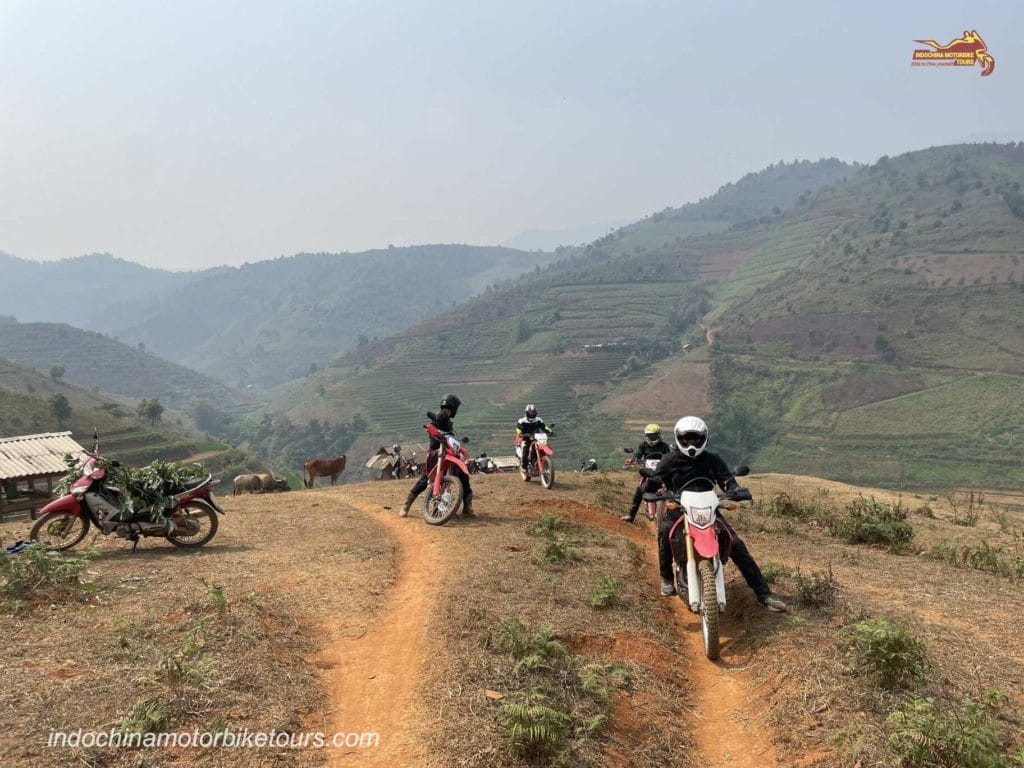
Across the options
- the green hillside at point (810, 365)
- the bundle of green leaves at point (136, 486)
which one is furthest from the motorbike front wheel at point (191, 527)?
the green hillside at point (810, 365)

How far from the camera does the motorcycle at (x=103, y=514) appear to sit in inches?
372

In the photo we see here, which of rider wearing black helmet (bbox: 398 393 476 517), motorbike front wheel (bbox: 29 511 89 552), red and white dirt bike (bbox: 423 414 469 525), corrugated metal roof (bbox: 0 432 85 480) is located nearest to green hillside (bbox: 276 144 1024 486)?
rider wearing black helmet (bbox: 398 393 476 517)

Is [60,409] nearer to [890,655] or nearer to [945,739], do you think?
[890,655]

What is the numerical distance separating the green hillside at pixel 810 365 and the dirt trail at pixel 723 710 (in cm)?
8547

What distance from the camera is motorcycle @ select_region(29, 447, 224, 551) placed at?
9.46 meters

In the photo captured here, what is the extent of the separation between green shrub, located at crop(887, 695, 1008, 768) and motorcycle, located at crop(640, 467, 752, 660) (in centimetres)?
220

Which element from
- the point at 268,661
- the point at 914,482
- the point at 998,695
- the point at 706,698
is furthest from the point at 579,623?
the point at 914,482

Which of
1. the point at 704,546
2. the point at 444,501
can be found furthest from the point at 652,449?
the point at 704,546

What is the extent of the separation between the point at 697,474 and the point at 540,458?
942cm

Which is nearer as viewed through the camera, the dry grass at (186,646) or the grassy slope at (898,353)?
the dry grass at (186,646)

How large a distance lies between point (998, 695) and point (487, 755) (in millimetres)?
3930

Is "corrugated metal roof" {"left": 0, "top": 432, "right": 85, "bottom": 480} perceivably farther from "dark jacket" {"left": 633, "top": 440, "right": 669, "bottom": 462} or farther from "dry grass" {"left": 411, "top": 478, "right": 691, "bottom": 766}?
"dark jacket" {"left": 633, "top": 440, "right": 669, "bottom": 462}

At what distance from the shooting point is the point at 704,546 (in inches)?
279

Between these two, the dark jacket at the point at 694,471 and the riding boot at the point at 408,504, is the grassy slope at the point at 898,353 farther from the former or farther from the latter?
the dark jacket at the point at 694,471
